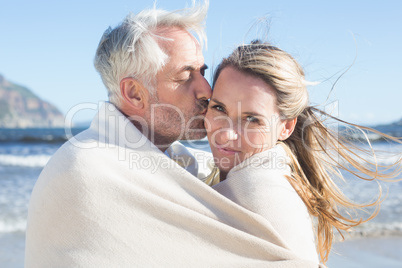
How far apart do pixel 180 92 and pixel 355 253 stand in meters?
3.73

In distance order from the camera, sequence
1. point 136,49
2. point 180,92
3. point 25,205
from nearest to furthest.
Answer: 1. point 136,49
2. point 180,92
3. point 25,205

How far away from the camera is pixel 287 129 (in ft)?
8.37

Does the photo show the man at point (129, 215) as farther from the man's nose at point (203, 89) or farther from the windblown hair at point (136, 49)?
the man's nose at point (203, 89)

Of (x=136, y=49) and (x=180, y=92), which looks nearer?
(x=136, y=49)

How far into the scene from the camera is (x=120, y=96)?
2611mm

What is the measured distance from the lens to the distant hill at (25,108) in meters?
104

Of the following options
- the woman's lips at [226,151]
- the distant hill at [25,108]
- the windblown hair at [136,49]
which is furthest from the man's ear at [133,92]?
the distant hill at [25,108]

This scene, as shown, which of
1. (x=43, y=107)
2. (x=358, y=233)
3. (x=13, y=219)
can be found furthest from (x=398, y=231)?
(x=43, y=107)

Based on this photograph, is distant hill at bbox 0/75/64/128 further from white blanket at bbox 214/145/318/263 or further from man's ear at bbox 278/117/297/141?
white blanket at bbox 214/145/318/263

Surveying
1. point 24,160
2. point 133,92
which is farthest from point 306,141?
point 24,160

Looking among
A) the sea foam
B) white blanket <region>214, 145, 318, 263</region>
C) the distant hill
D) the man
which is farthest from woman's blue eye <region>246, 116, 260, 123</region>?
the distant hill

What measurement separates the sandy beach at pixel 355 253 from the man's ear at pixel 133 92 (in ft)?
9.54

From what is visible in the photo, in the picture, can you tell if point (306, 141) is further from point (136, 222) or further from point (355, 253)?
point (355, 253)

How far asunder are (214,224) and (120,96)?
3.77ft
